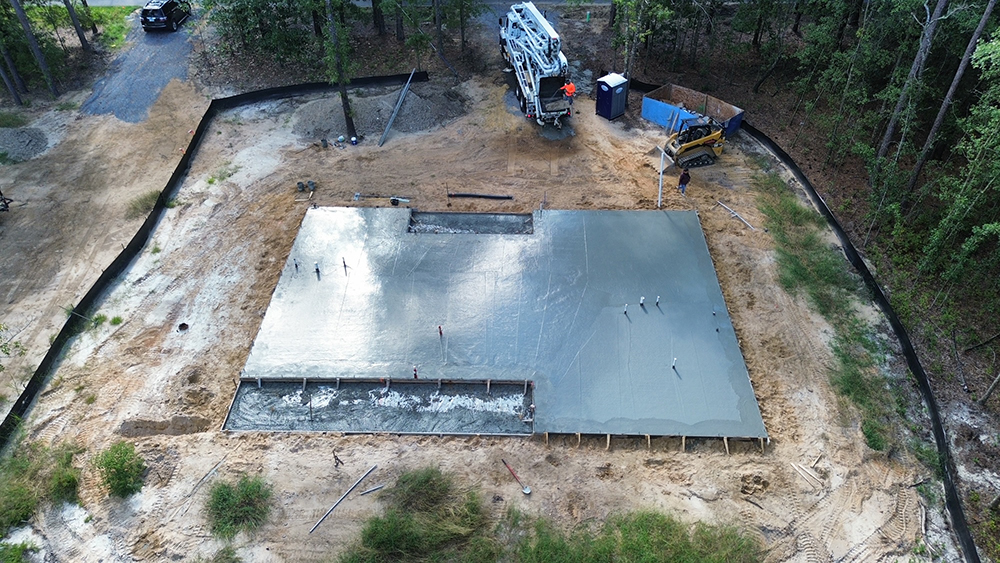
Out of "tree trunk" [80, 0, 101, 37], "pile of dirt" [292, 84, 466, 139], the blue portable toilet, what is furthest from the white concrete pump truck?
"tree trunk" [80, 0, 101, 37]

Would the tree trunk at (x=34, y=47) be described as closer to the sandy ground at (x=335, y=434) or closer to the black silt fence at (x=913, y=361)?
the sandy ground at (x=335, y=434)

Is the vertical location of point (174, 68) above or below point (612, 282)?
above

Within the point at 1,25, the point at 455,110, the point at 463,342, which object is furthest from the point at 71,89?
the point at 463,342

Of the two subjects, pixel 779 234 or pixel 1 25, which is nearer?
pixel 779 234

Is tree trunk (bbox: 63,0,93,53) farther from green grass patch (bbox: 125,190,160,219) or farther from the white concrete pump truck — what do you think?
the white concrete pump truck

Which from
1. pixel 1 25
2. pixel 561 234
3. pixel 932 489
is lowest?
pixel 932 489

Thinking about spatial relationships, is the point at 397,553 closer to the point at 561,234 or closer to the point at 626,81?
the point at 561,234

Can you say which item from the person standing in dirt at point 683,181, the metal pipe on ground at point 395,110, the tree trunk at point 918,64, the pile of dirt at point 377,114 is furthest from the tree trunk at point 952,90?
the metal pipe on ground at point 395,110
